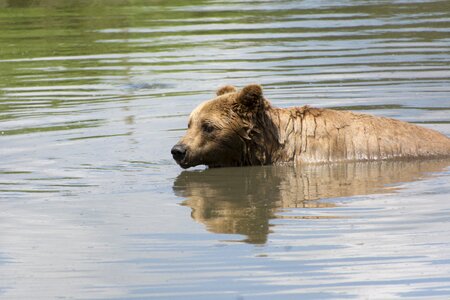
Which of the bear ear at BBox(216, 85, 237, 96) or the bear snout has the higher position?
the bear ear at BBox(216, 85, 237, 96)

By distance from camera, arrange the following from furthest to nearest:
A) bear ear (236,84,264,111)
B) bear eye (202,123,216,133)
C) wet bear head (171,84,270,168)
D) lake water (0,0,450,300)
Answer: bear eye (202,123,216,133)
wet bear head (171,84,270,168)
bear ear (236,84,264,111)
lake water (0,0,450,300)

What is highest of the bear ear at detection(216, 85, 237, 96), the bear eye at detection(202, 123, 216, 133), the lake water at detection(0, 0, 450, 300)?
the bear ear at detection(216, 85, 237, 96)

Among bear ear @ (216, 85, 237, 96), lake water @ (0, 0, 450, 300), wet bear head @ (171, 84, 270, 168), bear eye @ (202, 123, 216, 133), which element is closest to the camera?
lake water @ (0, 0, 450, 300)

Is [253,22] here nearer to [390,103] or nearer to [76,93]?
[76,93]

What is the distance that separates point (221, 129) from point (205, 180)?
620 mm

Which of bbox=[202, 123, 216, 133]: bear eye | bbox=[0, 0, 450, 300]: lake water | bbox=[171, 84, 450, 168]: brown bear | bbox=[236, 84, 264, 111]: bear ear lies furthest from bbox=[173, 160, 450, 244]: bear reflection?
bbox=[236, 84, 264, 111]: bear ear

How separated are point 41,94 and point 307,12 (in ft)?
32.2

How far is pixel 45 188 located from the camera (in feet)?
43.1

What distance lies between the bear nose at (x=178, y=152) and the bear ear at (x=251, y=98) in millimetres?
778

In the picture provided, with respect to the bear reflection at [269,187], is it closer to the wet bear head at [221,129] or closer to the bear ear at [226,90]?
the wet bear head at [221,129]

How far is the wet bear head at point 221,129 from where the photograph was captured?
45.4ft

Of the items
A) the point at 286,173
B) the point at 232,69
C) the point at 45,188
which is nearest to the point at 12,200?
the point at 45,188

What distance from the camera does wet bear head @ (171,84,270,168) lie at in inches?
545

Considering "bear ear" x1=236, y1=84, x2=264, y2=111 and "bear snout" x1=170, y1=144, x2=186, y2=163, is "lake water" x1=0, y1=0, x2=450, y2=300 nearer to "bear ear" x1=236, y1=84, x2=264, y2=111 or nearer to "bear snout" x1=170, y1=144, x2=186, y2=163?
"bear snout" x1=170, y1=144, x2=186, y2=163
